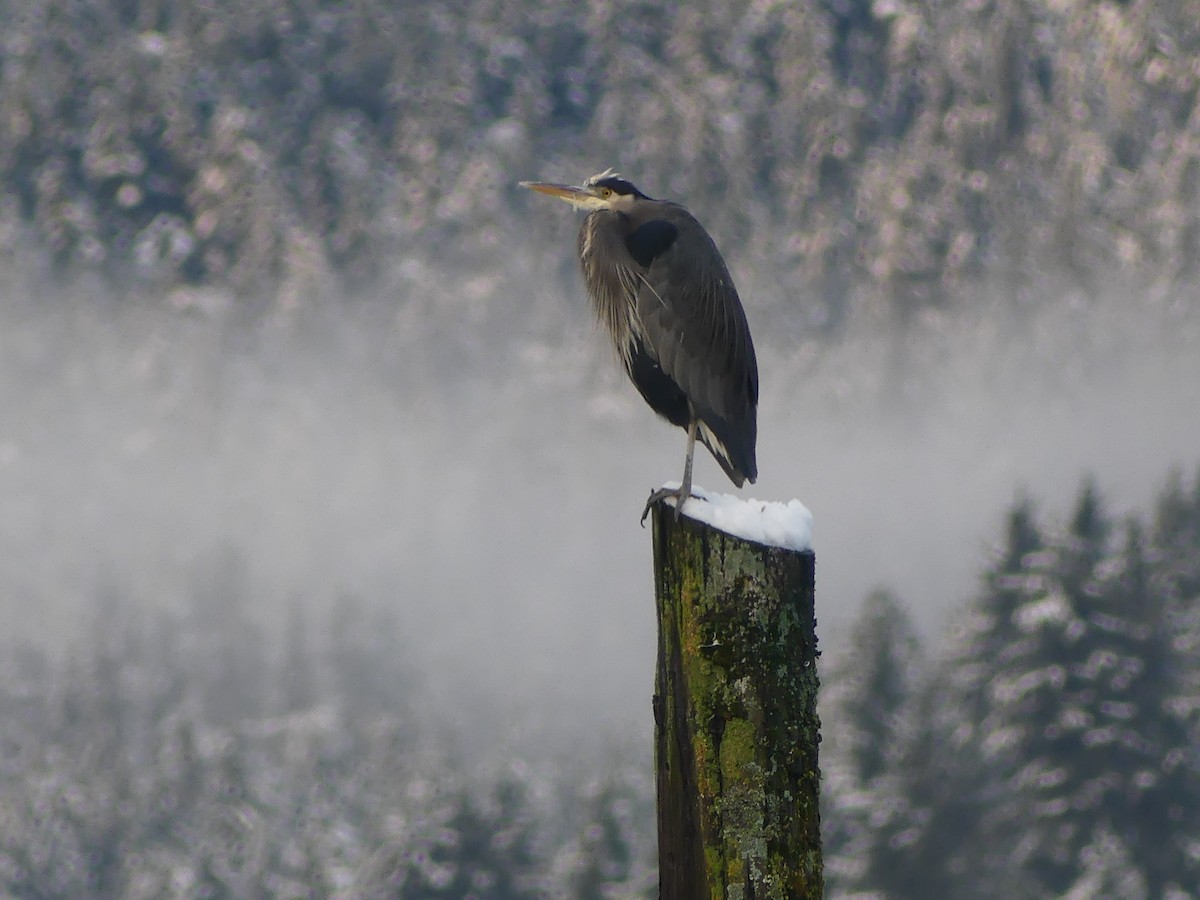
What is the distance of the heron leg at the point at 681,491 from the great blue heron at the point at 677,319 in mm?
30

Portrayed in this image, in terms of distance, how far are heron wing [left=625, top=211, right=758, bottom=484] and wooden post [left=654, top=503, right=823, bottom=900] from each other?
2851 mm

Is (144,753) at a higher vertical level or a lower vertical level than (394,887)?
higher

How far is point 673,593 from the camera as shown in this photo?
461 cm

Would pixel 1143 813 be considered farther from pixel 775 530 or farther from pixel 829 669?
pixel 775 530

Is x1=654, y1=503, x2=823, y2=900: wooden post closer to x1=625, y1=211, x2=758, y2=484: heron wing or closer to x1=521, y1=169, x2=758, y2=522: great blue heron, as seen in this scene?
x1=521, y1=169, x2=758, y2=522: great blue heron

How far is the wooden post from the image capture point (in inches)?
171

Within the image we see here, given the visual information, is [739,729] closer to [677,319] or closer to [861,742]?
[677,319]

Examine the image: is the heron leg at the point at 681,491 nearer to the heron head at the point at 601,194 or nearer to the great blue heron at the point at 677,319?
the great blue heron at the point at 677,319

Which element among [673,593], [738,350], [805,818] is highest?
[738,350]

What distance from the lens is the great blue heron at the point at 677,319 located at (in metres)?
7.48

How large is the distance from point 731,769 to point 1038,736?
95.0 ft

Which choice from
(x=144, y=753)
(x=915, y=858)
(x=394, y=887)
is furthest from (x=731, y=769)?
(x=144, y=753)

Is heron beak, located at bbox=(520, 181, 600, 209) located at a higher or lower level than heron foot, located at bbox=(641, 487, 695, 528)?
higher

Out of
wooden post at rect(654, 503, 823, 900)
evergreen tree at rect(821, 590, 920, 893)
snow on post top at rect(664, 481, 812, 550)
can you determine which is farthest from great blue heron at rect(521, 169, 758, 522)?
evergreen tree at rect(821, 590, 920, 893)
